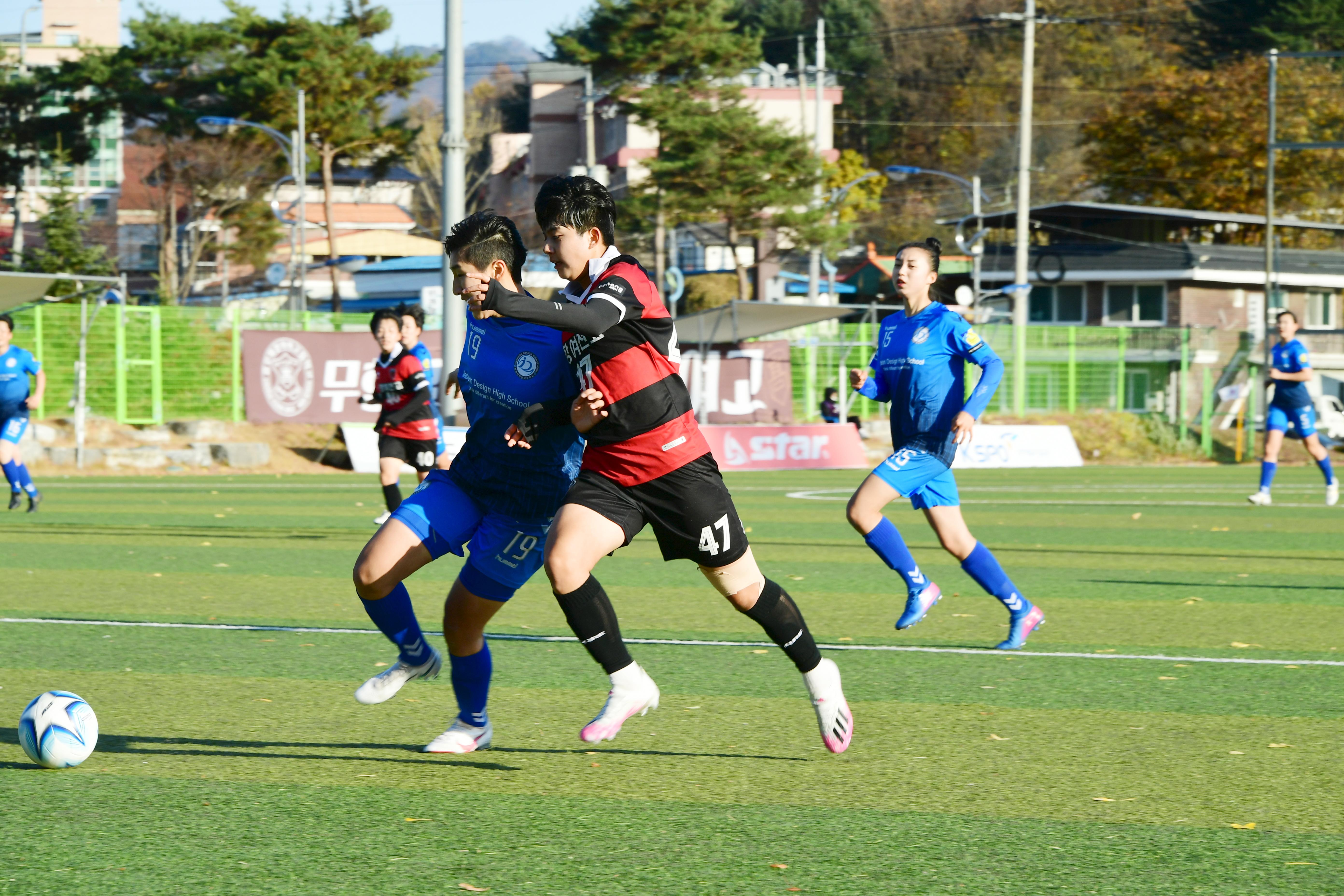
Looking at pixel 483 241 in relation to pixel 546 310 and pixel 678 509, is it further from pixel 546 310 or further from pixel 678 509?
pixel 678 509

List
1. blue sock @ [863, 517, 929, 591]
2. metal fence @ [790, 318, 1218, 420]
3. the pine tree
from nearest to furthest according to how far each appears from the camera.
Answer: blue sock @ [863, 517, 929, 591] → metal fence @ [790, 318, 1218, 420] → the pine tree

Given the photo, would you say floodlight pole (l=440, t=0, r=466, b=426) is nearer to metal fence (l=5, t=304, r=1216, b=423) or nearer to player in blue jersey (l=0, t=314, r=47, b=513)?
player in blue jersey (l=0, t=314, r=47, b=513)

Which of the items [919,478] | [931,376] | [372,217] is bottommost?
[919,478]

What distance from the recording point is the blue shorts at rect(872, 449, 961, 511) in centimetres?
777

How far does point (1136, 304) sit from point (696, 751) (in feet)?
168

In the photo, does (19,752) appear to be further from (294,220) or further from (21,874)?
(294,220)

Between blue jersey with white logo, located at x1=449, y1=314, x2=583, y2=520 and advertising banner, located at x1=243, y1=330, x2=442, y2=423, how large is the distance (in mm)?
23308

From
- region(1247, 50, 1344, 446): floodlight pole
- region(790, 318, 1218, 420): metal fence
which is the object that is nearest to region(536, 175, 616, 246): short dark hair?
region(1247, 50, 1344, 446): floodlight pole

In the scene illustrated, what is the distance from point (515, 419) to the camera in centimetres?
496

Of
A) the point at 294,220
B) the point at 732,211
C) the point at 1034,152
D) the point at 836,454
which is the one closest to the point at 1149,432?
the point at 836,454

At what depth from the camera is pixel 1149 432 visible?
34656 mm

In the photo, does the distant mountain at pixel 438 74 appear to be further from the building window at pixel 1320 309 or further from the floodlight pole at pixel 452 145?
the building window at pixel 1320 309

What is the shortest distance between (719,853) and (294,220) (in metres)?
42.3

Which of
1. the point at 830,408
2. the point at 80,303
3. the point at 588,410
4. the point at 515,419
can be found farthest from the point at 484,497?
the point at 830,408
